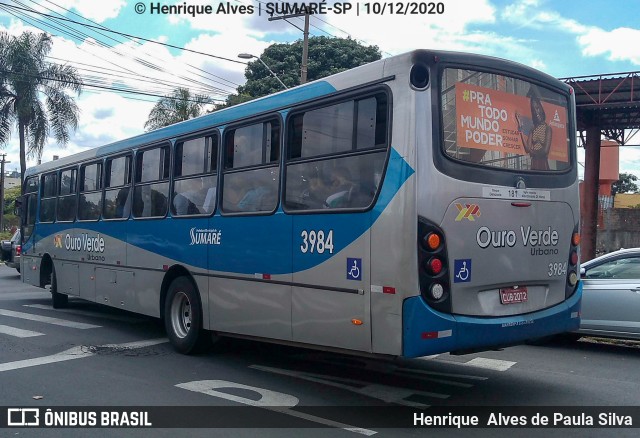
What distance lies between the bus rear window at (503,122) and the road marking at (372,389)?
2.48 metres

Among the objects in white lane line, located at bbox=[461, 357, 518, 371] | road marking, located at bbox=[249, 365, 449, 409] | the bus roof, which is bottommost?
road marking, located at bbox=[249, 365, 449, 409]

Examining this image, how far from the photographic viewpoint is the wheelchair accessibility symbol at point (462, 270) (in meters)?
5.94

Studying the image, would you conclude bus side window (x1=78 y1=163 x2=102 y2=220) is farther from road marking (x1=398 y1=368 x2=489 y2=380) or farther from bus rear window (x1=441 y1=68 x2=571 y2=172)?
bus rear window (x1=441 y1=68 x2=571 y2=172)

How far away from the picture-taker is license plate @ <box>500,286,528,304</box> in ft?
20.7

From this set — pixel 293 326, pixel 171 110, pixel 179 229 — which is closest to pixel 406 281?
pixel 293 326

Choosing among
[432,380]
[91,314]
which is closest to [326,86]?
[432,380]

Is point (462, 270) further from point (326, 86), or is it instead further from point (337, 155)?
point (326, 86)

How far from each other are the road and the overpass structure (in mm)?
12764

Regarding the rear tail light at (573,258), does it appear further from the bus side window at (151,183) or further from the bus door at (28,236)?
the bus door at (28,236)

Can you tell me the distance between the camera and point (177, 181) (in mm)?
9461

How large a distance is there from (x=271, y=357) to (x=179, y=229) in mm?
2172

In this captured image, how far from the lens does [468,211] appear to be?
6.06 meters

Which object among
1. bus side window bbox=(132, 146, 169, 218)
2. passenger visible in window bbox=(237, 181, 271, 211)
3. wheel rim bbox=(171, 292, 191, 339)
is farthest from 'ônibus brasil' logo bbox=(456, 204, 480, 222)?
bus side window bbox=(132, 146, 169, 218)

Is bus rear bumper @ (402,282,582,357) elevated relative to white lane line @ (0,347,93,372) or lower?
elevated
